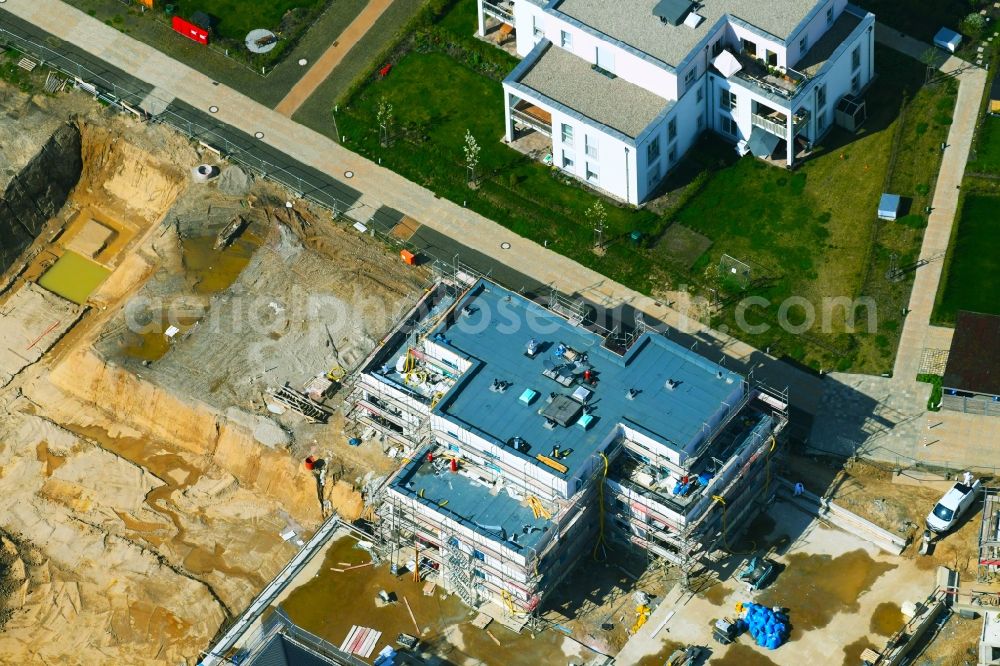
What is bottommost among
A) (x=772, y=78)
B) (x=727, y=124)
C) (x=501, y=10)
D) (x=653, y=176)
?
(x=653, y=176)

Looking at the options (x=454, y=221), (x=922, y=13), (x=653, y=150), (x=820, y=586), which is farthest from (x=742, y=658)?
(x=922, y=13)

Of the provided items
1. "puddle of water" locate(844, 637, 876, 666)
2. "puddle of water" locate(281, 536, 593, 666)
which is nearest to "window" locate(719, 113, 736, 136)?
"puddle of water" locate(844, 637, 876, 666)

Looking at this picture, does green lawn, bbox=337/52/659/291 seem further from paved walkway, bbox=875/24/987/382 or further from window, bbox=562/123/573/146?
paved walkway, bbox=875/24/987/382

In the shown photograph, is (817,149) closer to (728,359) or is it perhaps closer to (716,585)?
(728,359)

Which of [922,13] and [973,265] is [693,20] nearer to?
[922,13]

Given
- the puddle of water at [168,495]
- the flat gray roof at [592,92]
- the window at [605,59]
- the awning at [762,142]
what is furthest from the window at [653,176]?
the puddle of water at [168,495]

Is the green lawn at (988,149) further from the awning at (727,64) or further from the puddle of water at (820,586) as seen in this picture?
the puddle of water at (820,586)

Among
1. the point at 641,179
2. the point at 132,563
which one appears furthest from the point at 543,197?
the point at 132,563
